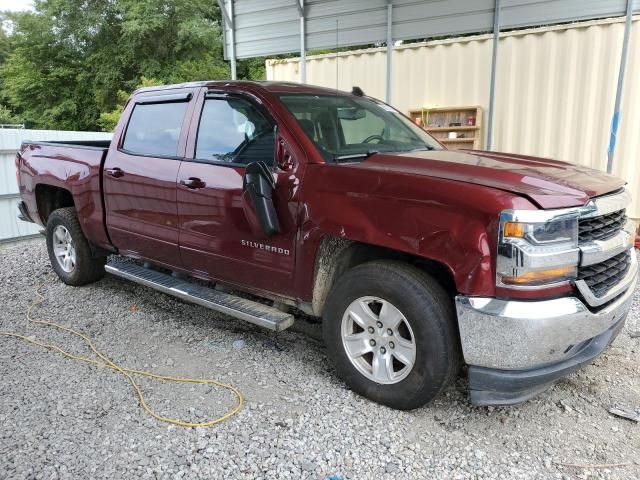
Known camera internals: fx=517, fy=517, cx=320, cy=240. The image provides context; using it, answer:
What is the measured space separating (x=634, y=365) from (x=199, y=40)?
87.6ft

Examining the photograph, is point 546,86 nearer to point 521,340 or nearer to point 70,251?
point 521,340

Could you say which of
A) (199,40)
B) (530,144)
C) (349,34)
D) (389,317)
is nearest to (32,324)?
(389,317)

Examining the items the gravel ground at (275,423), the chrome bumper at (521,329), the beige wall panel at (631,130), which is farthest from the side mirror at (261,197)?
the beige wall panel at (631,130)

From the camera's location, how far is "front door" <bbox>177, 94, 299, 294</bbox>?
11.0 ft

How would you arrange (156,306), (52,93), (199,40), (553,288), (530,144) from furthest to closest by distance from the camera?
(52,93) < (199,40) < (530,144) < (156,306) < (553,288)

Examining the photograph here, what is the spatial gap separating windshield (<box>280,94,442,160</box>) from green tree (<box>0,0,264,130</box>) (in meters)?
23.2

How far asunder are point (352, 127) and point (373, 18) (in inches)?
159

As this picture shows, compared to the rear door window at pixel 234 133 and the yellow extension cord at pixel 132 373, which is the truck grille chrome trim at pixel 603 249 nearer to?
the rear door window at pixel 234 133

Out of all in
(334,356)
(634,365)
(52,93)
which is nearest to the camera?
(334,356)

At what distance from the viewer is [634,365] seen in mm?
3602

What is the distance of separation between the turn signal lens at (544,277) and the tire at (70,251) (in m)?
4.26

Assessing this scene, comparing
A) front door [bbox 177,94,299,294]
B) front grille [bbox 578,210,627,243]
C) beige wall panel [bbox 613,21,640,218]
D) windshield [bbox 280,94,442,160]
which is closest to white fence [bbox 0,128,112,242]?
front door [bbox 177,94,299,294]

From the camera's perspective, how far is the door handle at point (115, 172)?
440 cm

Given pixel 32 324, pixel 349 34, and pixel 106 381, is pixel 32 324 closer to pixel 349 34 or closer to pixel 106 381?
pixel 106 381
